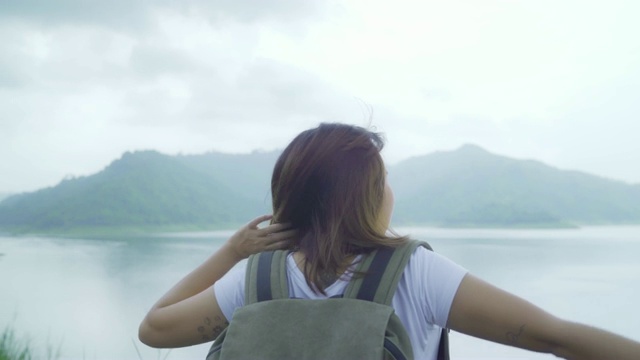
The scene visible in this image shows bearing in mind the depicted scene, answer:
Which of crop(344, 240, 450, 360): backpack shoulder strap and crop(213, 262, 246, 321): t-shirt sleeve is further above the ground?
crop(344, 240, 450, 360): backpack shoulder strap

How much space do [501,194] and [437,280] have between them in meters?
1.48

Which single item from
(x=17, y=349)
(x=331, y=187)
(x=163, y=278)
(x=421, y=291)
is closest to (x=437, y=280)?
(x=421, y=291)

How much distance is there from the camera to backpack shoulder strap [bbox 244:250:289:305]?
0.64 meters

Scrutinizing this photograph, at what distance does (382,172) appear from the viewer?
0.71 metres

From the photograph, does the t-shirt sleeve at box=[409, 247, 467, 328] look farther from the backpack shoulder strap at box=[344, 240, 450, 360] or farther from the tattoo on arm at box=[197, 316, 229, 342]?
the tattoo on arm at box=[197, 316, 229, 342]

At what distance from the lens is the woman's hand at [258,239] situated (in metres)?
0.71

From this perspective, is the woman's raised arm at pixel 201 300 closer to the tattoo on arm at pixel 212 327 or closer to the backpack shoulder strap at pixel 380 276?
the tattoo on arm at pixel 212 327

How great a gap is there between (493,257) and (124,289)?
1.03m

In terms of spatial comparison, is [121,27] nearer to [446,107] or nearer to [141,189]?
[141,189]

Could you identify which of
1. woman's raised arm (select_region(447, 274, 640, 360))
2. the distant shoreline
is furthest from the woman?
the distant shoreline

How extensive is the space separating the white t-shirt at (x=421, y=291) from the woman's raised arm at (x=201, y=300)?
0.14 feet

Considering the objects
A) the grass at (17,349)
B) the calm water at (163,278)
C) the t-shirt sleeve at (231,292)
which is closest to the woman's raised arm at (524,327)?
the t-shirt sleeve at (231,292)

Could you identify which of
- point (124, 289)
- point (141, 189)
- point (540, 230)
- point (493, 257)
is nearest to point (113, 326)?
point (124, 289)

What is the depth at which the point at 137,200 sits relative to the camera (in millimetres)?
2012
